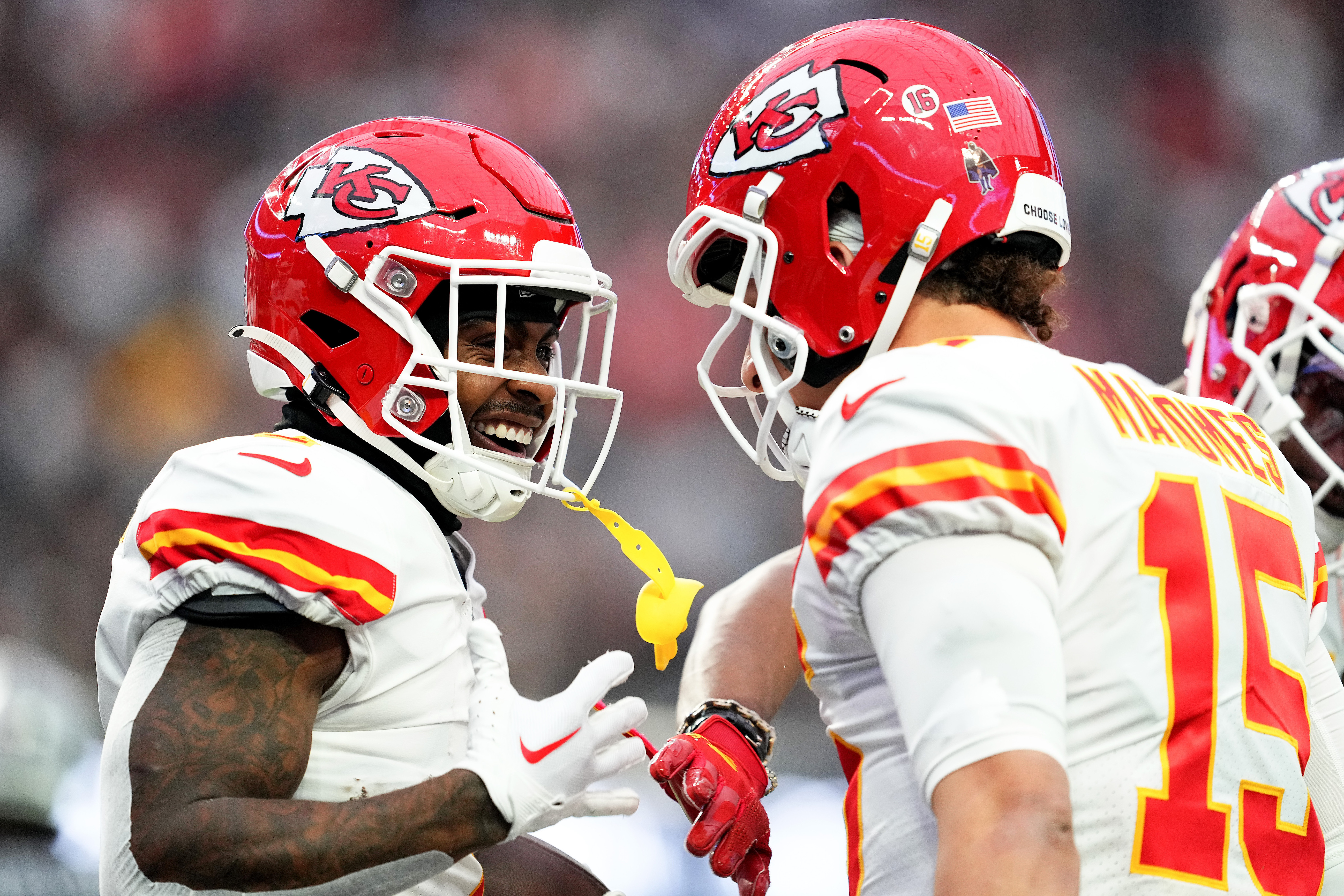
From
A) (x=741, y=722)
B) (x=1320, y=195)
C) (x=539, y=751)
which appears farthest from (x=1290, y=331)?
(x=539, y=751)

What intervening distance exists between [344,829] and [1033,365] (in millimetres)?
948

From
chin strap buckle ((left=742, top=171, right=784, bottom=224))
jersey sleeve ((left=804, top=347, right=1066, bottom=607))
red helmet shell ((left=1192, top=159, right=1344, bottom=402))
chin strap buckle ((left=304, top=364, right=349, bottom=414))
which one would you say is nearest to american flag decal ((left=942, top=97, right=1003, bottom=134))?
chin strap buckle ((left=742, top=171, right=784, bottom=224))

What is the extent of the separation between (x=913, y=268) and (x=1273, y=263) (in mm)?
1255

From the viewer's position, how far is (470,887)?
67.9 inches

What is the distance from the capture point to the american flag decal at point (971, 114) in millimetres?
1627

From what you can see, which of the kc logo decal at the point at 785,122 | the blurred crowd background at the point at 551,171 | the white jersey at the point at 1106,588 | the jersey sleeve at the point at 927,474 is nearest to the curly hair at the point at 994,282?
the kc logo decal at the point at 785,122

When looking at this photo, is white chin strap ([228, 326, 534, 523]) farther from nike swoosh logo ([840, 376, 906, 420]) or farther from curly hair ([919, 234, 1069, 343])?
nike swoosh logo ([840, 376, 906, 420])

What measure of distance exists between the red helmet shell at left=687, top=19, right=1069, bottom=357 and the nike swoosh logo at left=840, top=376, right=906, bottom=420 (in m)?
0.49

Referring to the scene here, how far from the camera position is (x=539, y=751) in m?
1.57

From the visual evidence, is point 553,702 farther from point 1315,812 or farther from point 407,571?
point 1315,812

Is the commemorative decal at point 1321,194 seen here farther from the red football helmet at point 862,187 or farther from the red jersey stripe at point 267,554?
the red jersey stripe at point 267,554

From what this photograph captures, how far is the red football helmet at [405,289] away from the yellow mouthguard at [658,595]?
Answer: 11cm

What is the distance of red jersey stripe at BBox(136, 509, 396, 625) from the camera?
4.98ft

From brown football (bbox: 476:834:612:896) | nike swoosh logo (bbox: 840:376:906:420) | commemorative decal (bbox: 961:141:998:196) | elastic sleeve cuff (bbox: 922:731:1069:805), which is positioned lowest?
brown football (bbox: 476:834:612:896)
